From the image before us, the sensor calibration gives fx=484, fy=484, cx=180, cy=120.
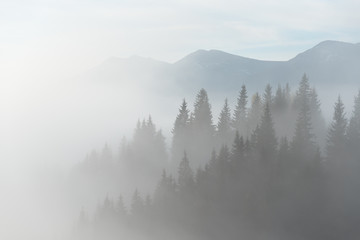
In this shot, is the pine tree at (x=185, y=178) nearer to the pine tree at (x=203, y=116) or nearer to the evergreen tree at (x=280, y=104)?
the pine tree at (x=203, y=116)

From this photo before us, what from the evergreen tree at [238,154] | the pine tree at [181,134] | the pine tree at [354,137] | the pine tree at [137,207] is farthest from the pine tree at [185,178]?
the pine tree at [354,137]

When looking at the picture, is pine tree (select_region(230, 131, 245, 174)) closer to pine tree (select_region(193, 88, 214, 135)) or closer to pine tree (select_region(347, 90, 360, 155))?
pine tree (select_region(347, 90, 360, 155))

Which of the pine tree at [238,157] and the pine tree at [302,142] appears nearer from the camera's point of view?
the pine tree at [302,142]

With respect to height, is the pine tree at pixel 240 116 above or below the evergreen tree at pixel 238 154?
above

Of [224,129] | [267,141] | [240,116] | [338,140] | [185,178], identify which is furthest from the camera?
[240,116]

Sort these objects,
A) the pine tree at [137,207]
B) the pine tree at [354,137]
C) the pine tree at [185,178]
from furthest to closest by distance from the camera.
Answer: the pine tree at [137,207] → the pine tree at [185,178] → the pine tree at [354,137]

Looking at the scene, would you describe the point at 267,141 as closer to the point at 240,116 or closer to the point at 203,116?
the point at 240,116

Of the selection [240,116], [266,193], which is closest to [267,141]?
[266,193]

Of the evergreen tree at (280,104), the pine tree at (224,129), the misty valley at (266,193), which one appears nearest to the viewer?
the misty valley at (266,193)

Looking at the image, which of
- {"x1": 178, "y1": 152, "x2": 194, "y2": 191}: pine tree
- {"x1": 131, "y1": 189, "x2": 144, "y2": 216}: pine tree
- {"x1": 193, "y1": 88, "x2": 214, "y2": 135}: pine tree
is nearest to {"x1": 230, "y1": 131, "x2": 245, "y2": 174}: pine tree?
{"x1": 178, "y1": 152, "x2": 194, "y2": 191}: pine tree

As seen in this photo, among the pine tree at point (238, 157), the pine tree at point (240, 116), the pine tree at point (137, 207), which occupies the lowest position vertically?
the pine tree at point (137, 207)

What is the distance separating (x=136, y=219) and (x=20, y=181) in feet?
310

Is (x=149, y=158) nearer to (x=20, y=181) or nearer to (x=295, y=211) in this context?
(x=295, y=211)

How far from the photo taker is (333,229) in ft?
182
